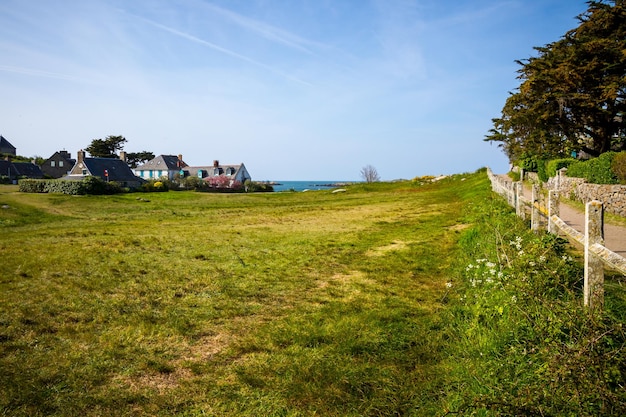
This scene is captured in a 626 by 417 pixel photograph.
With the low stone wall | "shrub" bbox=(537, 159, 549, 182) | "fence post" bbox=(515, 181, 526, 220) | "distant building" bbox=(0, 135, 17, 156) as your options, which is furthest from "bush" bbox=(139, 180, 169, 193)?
"distant building" bbox=(0, 135, 17, 156)

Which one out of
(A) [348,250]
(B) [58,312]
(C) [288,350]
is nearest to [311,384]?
(C) [288,350]

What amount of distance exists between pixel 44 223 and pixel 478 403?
2477 cm

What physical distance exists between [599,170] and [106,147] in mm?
105963

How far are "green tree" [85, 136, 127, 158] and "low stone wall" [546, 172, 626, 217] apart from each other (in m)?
103

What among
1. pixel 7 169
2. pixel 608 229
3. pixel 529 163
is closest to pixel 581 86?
pixel 529 163

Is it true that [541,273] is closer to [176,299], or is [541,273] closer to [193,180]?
[176,299]

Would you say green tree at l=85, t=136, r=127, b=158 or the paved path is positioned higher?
green tree at l=85, t=136, r=127, b=158

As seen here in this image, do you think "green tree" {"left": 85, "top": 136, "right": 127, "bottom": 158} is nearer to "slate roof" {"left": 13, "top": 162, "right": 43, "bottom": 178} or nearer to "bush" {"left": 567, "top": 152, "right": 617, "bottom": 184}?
"slate roof" {"left": 13, "top": 162, "right": 43, "bottom": 178}

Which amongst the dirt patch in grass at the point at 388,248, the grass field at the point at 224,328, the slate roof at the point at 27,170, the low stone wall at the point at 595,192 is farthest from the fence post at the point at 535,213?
the slate roof at the point at 27,170

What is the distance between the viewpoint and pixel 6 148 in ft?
354

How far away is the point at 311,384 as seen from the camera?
435cm

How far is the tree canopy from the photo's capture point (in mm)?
26247

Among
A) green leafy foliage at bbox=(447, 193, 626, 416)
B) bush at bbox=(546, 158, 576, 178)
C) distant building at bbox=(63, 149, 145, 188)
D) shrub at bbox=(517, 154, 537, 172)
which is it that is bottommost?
green leafy foliage at bbox=(447, 193, 626, 416)

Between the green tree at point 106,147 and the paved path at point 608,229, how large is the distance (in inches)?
4121
